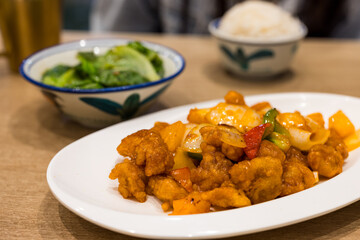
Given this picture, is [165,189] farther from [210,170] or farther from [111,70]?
[111,70]

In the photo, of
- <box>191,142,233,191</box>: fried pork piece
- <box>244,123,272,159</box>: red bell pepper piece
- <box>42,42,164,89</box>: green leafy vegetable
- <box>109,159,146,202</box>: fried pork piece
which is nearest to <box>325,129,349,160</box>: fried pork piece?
<box>244,123,272,159</box>: red bell pepper piece

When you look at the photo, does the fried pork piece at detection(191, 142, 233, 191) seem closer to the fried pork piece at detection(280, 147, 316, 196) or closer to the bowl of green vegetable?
the fried pork piece at detection(280, 147, 316, 196)

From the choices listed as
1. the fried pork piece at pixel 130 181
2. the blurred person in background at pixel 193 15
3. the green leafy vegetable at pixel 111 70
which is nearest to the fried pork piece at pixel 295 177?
the fried pork piece at pixel 130 181

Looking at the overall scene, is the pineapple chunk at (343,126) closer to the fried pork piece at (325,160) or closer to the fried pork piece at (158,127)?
the fried pork piece at (325,160)

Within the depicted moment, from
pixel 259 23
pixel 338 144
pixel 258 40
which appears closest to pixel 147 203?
pixel 338 144

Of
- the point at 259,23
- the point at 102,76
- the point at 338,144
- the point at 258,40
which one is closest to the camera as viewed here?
the point at 338,144

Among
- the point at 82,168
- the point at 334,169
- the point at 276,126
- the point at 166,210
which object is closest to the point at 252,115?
the point at 276,126

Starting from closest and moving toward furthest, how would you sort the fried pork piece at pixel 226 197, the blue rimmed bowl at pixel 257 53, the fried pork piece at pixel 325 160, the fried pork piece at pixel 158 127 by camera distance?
the fried pork piece at pixel 226 197, the fried pork piece at pixel 325 160, the fried pork piece at pixel 158 127, the blue rimmed bowl at pixel 257 53
